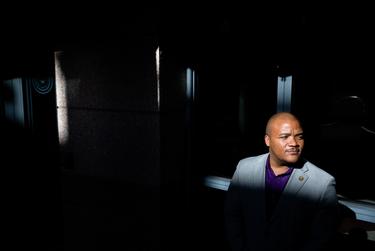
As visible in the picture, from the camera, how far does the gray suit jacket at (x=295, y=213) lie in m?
1.96

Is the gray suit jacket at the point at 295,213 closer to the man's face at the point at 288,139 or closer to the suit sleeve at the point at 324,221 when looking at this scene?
the suit sleeve at the point at 324,221

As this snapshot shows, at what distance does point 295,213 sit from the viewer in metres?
2.00

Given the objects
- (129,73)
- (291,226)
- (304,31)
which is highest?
(304,31)

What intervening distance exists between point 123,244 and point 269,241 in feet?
6.54

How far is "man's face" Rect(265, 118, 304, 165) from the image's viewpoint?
2.03 metres

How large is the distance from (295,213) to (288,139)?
48 centimetres

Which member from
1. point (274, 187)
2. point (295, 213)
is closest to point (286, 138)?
point (274, 187)

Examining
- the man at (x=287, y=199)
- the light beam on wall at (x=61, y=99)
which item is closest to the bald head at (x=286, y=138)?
the man at (x=287, y=199)

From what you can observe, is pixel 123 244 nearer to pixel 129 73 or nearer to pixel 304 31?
pixel 129 73

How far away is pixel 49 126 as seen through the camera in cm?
469

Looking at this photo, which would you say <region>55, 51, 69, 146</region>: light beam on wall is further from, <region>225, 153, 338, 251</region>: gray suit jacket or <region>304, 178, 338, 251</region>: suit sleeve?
<region>304, 178, 338, 251</region>: suit sleeve

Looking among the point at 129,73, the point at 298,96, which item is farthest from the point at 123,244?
the point at 298,96

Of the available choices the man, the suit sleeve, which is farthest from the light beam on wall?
the suit sleeve

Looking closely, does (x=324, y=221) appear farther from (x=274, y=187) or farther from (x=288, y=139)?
(x=288, y=139)
